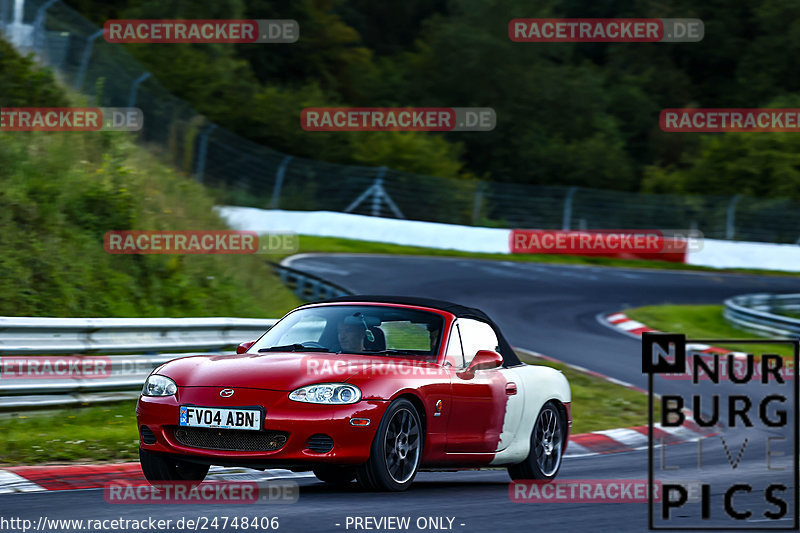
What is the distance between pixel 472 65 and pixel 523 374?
5130 cm

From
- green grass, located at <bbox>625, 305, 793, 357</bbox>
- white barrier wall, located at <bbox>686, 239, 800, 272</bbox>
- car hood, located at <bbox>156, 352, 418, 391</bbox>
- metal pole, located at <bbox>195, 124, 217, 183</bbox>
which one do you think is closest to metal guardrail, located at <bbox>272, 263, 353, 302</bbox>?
green grass, located at <bbox>625, 305, 793, 357</bbox>

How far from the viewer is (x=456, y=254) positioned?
30.8 metres

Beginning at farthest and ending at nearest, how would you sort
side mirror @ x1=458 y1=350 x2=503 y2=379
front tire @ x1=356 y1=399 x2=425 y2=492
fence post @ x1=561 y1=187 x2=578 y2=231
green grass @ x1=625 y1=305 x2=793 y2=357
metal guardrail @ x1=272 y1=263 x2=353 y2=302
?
fence post @ x1=561 y1=187 x2=578 y2=231
green grass @ x1=625 y1=305 x2=793 y2=357
metal guardrail @ x1=272 y1=263 x2=353 y2=302
side mirror @ x1=458 y1=350 x2=503 y2=379
front tire @ x1=356 y1=399 x2=425 y2=492

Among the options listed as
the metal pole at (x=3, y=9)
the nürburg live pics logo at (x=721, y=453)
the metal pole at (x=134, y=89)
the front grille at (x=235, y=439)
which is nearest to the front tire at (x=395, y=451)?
the front grille at (x=235, y=439)

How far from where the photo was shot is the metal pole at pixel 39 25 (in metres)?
17.9

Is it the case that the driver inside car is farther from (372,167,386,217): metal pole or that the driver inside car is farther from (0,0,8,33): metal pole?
(372,167,386,217): metal pole

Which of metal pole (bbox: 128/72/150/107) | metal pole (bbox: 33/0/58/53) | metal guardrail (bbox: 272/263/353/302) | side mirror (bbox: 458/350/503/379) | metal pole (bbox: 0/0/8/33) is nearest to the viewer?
side mirror (bbox: 458/350/503/379)

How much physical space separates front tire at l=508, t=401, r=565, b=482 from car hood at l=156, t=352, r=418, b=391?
5.75ft

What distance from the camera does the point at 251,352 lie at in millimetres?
7973

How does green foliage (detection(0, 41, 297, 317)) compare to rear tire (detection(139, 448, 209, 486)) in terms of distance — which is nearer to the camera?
rear tire (detection(139, 448, 209, 486))

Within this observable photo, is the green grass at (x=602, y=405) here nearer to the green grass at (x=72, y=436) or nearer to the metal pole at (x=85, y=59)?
the green grass at (x=72, y=436)

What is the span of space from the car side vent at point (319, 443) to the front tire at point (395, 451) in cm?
25

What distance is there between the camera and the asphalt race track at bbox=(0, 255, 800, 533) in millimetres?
6219

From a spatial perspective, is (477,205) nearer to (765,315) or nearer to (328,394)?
(765,315)
